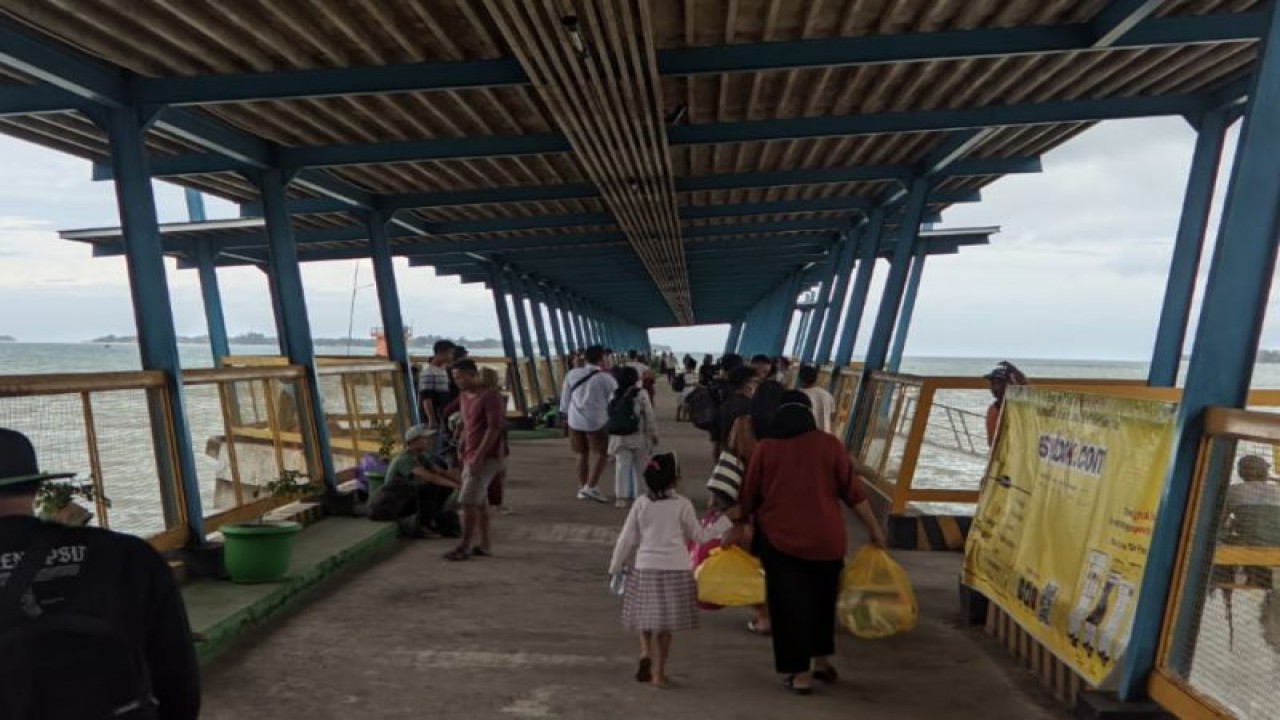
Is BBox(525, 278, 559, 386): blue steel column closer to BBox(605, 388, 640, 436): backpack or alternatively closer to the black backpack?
BBox(605, 388, 640, 436): backpack

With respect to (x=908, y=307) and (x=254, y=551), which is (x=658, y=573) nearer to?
(x=254, y=551)

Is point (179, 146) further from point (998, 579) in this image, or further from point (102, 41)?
point (998, 579)

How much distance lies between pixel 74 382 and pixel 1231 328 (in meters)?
6.13

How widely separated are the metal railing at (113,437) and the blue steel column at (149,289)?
0.04 m

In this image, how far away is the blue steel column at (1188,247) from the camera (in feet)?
34.6

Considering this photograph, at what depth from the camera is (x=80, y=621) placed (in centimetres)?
209

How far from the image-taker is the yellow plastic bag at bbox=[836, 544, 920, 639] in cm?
611

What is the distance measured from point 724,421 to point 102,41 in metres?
5.72

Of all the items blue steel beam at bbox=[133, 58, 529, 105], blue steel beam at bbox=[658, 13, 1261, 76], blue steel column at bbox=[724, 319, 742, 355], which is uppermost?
blue steel beam at bbox=[658, 13, 1261, 76]

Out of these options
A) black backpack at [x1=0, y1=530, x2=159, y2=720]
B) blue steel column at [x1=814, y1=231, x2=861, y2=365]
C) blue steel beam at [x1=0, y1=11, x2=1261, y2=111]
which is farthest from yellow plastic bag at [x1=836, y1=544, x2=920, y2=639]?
blue steel column at [x1=814, y1=231, x2=861, y2=365]

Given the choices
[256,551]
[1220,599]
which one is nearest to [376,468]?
[256,551]

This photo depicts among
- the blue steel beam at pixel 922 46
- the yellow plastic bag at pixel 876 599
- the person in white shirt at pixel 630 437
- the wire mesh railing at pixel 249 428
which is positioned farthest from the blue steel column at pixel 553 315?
the yellow plastic bag at pixel 876 599

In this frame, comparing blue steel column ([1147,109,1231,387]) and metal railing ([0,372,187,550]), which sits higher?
blue steel column ([1147,109,1231,387])

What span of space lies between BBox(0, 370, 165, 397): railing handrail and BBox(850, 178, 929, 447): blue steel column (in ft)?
30.7
